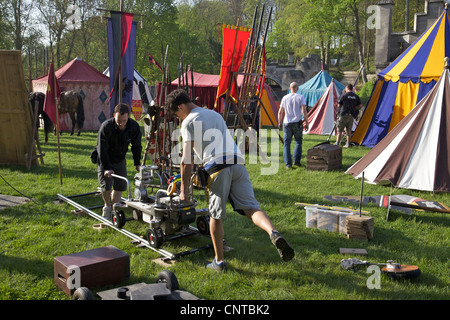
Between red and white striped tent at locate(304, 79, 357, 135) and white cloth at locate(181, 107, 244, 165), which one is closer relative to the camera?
white cloth at locate(181, 107, 244, 165)

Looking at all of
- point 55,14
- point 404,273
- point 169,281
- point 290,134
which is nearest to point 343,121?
point 290,134

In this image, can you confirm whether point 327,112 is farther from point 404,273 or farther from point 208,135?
point 208,135

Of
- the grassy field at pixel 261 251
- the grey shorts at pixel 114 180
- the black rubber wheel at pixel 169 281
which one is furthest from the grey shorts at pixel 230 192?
the grey shorts at pixel 114 180

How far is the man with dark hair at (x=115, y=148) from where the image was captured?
17.4 feet

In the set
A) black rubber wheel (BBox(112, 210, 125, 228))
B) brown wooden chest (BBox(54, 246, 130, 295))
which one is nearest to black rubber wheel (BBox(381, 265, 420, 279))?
brown wooden chest (BBox(54, 246, 130, 295))

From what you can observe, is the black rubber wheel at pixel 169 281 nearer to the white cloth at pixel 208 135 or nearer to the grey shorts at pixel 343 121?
the white cloth at pixel 208 135

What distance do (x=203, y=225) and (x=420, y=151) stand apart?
14.6 ft

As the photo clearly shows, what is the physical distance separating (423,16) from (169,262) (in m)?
21.1

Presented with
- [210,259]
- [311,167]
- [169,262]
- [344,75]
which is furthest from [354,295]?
[344,75]

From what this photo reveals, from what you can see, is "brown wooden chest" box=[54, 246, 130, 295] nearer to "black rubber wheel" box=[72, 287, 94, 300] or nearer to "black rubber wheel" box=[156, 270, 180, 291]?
"black rubber wheel" box=[72, 287, 94, 300]

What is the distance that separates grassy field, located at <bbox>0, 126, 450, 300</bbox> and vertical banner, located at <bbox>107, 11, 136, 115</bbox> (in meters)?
1.95

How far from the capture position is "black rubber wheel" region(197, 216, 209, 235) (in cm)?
507

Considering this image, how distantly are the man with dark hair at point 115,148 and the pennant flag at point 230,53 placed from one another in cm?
302

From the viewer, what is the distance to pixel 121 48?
23.6ft
